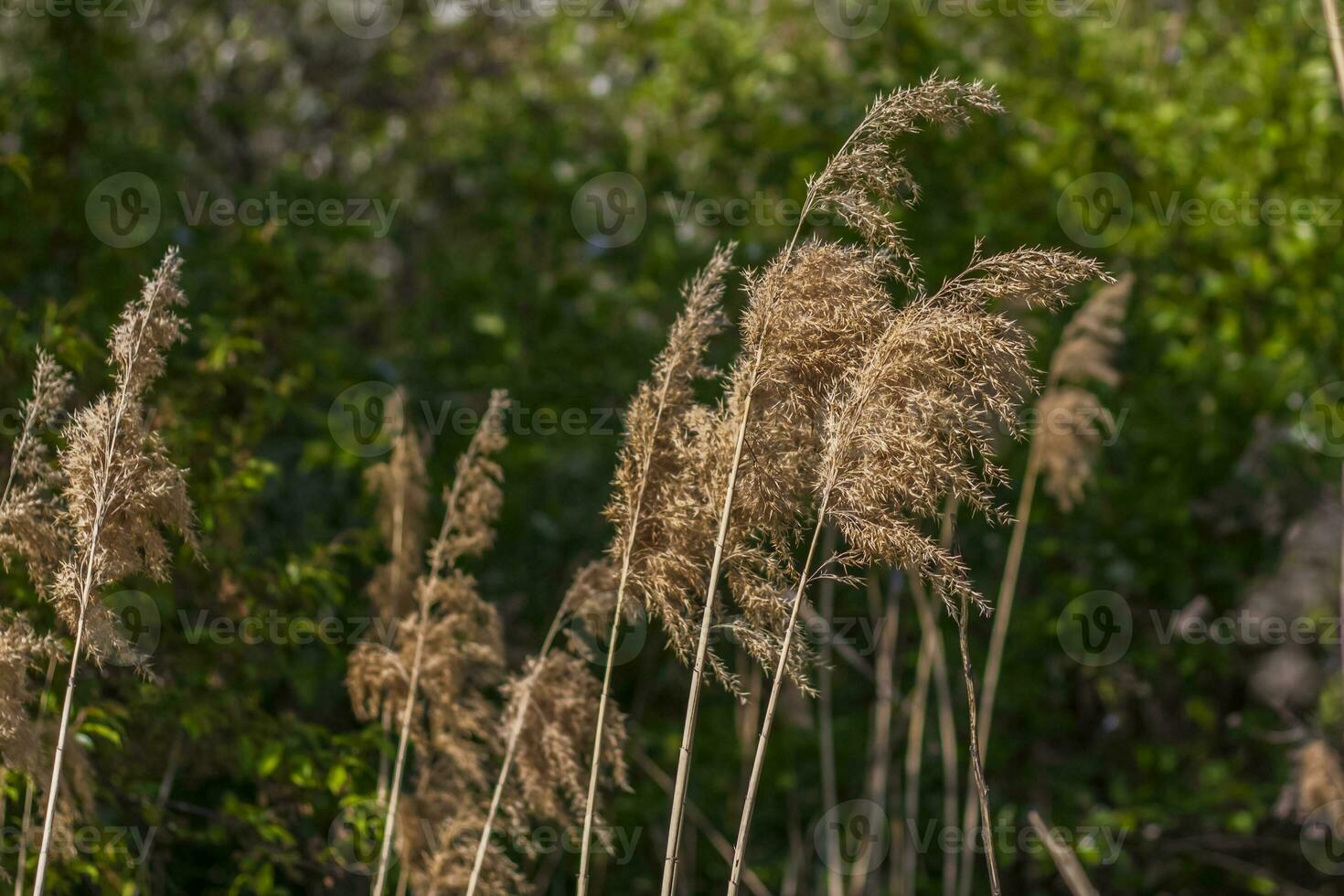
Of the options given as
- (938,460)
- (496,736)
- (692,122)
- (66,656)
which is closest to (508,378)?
(692,122)

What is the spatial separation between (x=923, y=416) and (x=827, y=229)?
3822 millimetres

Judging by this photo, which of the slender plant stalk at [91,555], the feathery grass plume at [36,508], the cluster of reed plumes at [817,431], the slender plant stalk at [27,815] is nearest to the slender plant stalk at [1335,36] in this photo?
the cluster of reed plumes at [817,431]

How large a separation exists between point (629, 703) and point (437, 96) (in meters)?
4.60

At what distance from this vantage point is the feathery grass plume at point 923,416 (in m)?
1.90

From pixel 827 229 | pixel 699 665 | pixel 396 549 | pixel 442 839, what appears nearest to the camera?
pixel 699 665

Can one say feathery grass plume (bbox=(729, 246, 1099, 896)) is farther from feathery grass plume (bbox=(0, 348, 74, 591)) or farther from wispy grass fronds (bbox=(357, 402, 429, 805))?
wispy grass fronds (bbox=(357, 402, 429, 805))

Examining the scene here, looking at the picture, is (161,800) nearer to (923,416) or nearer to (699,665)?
(699,665)

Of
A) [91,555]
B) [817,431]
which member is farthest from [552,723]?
[91,555]

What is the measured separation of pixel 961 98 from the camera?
2.06 m

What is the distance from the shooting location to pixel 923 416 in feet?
6.28

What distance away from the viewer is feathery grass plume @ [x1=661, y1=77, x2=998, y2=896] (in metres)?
1.97

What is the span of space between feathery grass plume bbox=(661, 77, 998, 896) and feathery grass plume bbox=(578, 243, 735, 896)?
8cm

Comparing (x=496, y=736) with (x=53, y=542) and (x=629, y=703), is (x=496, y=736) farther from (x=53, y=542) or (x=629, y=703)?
(x=629, y=703)

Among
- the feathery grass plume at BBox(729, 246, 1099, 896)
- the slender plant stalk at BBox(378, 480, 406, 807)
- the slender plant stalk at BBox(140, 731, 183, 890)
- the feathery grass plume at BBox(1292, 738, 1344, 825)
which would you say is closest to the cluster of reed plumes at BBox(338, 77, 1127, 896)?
the feathery grass plume at BBox(729, 246, 1099, 896)
